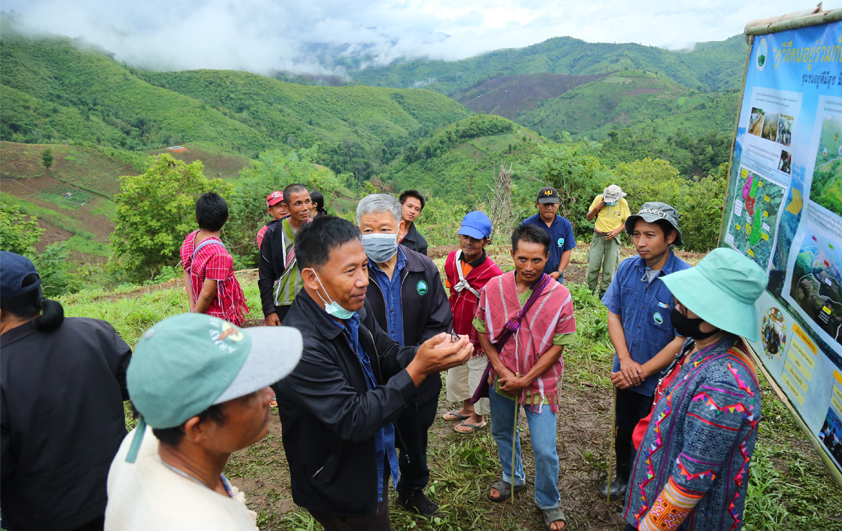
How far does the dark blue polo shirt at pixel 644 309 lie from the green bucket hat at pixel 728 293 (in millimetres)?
919

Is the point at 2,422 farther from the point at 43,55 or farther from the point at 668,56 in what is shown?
the point at 668,56

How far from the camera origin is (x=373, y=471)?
1970mm

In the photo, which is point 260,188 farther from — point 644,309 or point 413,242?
point 644,309

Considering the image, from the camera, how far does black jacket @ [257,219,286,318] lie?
4238 millimetres

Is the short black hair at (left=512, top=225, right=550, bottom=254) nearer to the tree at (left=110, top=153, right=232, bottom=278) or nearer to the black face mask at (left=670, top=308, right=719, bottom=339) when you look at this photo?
the black face mask at (left=670, top=308, right=719, bottom=339)

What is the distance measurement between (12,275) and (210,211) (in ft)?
6.28

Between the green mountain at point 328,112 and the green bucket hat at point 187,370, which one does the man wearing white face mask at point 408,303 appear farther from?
the green mountain at point 328,112

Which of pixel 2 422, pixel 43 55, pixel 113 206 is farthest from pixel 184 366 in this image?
pixel 43 55

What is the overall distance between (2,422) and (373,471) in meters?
1.50

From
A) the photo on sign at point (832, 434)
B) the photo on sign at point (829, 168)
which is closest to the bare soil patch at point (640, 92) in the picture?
the photo on sign at point (829, 168)

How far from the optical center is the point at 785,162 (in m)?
2.35

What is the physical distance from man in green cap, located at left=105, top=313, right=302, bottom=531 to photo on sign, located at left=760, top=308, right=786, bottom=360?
8.47 ft

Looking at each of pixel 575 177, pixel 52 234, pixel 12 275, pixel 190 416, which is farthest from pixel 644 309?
pixel 52 234

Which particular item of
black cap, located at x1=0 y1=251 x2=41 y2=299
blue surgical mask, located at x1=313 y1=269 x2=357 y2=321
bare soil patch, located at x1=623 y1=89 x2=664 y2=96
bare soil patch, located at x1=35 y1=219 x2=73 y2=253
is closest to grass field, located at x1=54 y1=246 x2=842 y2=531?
blue surgical mask, located at x1=313 y1=269 x2=357 y2=321
